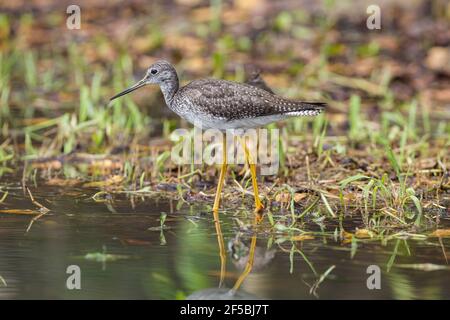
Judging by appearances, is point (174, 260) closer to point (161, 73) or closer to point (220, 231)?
point (220, 231)

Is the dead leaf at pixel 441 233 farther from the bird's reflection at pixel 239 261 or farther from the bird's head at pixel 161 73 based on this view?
the bird's head at pixel 161 73

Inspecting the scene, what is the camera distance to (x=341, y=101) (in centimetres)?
1395

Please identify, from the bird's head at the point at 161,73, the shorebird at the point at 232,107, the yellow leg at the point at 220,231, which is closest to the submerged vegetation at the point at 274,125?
the yellow leg at the point at 220,231

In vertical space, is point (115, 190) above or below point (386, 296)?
above

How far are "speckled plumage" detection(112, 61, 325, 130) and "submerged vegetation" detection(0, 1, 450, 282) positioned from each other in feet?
2.19

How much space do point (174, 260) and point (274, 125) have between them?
503 centimetres

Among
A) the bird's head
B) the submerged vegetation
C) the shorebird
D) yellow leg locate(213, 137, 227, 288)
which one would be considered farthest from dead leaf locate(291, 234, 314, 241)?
the bird's head

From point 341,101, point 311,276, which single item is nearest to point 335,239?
point 311,276

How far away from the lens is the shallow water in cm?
650

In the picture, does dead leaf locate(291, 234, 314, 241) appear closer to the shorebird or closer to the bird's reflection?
the bird's reflection

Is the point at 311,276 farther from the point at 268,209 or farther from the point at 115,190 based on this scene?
the point at 115,190

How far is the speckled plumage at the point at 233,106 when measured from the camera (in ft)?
30.0

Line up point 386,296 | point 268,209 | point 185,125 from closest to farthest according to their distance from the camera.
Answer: point 386,296 → point 268,209 → point 185,125

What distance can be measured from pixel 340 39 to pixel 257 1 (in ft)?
7.79
